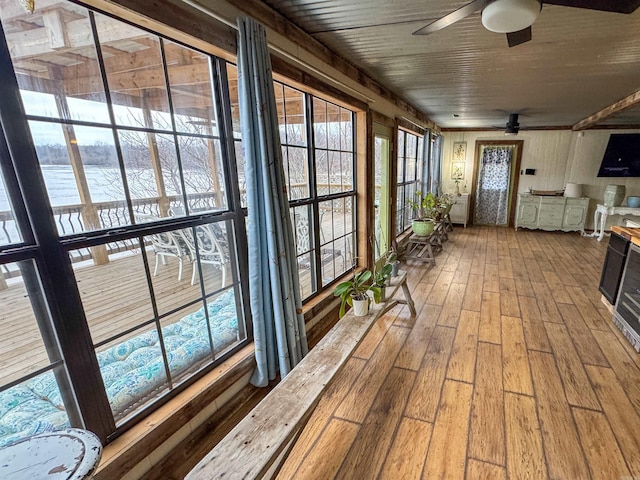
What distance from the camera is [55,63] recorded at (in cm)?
110

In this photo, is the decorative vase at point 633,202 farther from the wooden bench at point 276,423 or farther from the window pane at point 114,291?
the window pane at point 114,291

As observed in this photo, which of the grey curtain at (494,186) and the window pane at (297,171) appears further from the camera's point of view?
the grey curtain at (494,186)

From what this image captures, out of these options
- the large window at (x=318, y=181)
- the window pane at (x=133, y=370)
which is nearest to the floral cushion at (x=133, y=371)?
the window pane at (x=133, y=370)

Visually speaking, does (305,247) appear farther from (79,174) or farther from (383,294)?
(79,174)

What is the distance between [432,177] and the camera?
6.77 metres

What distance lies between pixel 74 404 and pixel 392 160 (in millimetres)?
4033

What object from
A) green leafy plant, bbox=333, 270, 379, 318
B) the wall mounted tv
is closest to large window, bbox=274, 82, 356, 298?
green leafy plant, bbox=333, 270, 379, 318

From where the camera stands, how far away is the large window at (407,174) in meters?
5.09

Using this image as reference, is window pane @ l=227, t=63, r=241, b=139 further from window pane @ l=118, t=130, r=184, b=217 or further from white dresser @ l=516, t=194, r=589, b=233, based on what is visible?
white dresser @ l=516, t=194, r=589, b=233

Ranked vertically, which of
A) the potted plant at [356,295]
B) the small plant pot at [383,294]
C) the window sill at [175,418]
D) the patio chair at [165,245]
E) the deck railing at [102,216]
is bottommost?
the window sill at [175,418]

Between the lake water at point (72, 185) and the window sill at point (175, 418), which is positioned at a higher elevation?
the lake water at point (72, 185)

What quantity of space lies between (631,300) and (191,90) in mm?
3595

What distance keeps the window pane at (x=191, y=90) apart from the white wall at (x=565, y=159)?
23.9 feet

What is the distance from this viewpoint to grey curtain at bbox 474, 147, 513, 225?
7.15m
